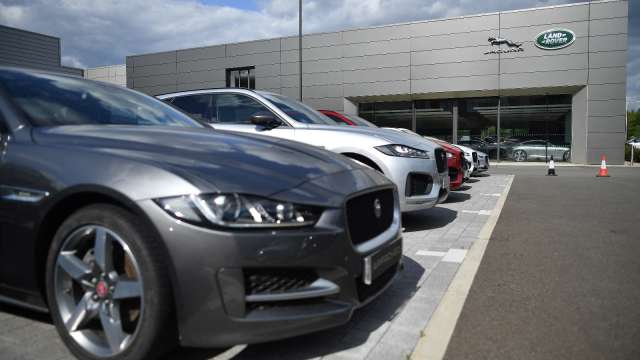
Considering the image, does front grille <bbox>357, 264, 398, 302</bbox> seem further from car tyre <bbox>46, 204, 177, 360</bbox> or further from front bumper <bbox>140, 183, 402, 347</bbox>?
car tyre <bbox>46, 204, 177, 360</bbox>

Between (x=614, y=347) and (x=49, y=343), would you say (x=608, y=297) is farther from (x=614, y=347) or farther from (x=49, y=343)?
(x=49, y=343)

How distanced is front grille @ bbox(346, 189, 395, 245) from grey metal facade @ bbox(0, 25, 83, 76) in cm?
2466

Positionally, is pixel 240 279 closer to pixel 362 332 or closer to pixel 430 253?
pixel 362 332

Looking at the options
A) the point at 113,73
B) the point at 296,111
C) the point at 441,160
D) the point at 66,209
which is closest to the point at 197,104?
the point at 296,111

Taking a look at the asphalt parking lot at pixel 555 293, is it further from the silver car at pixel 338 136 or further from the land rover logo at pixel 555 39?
the land rover logo at pixel 555 39

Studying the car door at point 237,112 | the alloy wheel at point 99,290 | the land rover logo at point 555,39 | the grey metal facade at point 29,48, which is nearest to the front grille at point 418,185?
the car door at point 237,112

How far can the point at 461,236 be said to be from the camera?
17.7 feet

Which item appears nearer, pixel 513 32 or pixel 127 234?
pixel 127 234

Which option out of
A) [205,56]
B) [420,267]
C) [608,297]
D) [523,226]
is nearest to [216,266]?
[420,267]

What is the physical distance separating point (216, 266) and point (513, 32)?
24.7 metres

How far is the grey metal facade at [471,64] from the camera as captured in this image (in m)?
22.5

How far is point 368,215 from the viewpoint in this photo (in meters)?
2.67

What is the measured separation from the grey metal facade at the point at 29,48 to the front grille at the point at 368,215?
24.7 metres

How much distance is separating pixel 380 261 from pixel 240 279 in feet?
2.84
